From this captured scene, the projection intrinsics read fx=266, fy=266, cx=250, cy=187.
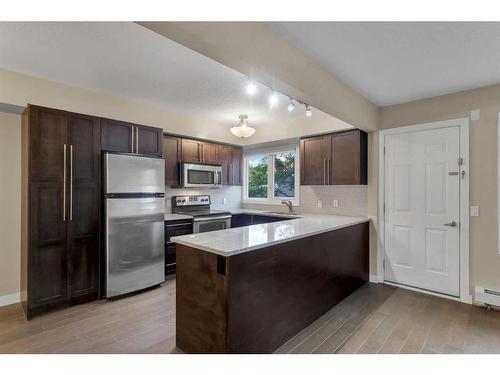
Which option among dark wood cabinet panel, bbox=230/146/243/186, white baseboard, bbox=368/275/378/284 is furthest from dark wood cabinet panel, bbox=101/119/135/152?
white baseboard, bbox=368/275/378/284

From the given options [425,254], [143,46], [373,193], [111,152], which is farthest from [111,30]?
[425,254]

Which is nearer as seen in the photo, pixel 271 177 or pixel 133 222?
pixel 133 222

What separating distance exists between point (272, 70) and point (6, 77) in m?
2.77

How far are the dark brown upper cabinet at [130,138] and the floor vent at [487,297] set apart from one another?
4128mm

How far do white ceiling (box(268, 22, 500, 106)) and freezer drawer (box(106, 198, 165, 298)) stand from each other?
2514 mm

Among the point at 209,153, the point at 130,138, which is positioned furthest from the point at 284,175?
the point at 130,138

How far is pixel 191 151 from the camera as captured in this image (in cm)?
444

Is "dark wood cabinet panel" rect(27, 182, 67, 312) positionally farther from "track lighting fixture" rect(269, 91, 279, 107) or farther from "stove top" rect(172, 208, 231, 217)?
"track lighting fixture" rect(269, 91, 279, 107)

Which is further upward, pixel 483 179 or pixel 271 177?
pixel 271 177

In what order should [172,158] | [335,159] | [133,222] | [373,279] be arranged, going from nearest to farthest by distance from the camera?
[133,222]
[373,279]
[335,159]
[172,158]

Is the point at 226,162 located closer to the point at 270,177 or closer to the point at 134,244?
the point at 270,177

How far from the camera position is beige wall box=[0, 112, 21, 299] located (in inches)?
118

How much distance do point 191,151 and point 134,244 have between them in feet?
5.94

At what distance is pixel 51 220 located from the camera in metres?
2.79
